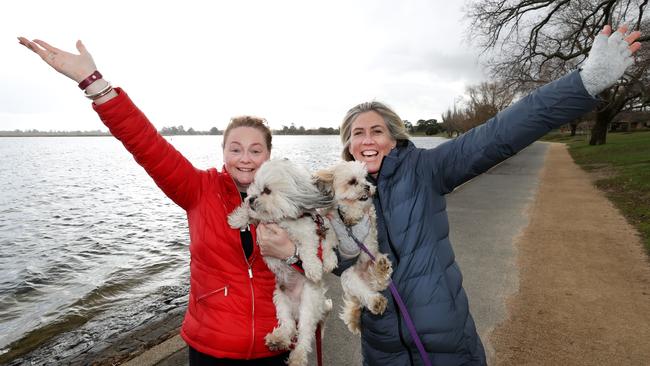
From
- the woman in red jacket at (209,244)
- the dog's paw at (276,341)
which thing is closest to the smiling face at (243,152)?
the woman in red jacket at (209,244)

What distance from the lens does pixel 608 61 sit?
1.86 meters

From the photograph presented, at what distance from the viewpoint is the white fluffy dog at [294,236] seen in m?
2.73

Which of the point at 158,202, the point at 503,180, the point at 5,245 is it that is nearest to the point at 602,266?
the point at 503,180

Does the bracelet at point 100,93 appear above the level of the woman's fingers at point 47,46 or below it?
below

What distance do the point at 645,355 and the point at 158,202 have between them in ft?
64.6

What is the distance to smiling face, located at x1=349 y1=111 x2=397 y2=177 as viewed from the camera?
107 inches

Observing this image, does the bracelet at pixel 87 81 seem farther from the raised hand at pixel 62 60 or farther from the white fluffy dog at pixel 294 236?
the white fluffy dog at pixel 294 236

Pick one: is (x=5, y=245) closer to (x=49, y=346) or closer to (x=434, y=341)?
(x=49, y=346)

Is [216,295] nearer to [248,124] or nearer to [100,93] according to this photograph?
[248,124]

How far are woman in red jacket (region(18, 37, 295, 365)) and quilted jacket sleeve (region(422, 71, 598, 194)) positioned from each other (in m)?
1.24

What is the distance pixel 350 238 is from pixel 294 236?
0.41m

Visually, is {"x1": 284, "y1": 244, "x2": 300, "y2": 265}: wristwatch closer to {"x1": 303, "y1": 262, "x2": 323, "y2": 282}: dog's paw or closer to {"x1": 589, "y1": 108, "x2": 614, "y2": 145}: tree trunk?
{"x1": 303, "y1": 262, "x2": 323, "y2": 282}: dog's paw

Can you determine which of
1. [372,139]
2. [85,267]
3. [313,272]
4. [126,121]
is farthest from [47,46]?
[85,267]

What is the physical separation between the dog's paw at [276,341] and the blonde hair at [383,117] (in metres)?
1.43
